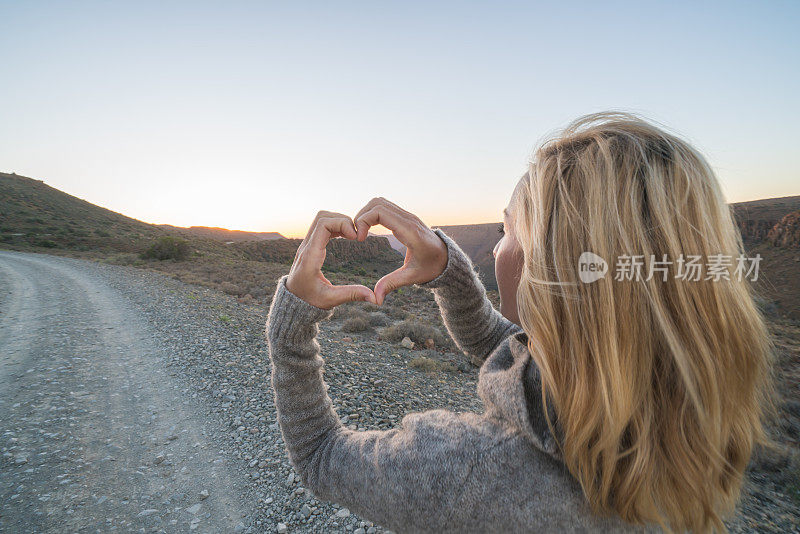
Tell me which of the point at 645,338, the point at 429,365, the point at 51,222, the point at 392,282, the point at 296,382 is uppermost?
the point at 51,222

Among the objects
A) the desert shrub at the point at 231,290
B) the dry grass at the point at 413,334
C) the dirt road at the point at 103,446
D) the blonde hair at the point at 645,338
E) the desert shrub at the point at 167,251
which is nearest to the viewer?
the blonde hair at the point at 645,338

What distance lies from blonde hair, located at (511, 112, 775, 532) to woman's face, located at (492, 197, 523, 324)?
295mm

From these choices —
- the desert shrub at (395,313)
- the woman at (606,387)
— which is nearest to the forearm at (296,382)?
the woman at (606,387)

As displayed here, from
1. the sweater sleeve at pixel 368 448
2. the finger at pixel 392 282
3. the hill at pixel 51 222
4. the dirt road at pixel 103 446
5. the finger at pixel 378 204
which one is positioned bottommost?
the dirt road at pixel 103 446

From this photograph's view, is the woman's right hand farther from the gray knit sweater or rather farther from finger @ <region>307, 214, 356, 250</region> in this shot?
the gray knit sweater

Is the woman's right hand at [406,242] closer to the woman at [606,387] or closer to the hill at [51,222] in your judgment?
the woman at [606,387]

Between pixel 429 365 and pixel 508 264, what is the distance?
5243mm

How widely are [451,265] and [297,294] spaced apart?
605 mm

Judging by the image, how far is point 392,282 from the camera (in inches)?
48.5

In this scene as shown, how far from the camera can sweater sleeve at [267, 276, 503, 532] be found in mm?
867

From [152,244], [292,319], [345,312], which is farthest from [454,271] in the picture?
[152,244]

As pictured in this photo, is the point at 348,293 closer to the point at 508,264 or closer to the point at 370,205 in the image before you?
the point at 370,205

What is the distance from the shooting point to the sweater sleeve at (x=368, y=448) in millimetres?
867

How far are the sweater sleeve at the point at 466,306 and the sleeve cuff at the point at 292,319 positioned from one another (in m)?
0.51
